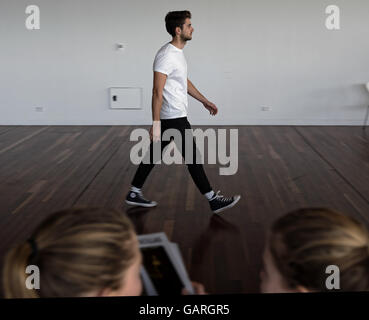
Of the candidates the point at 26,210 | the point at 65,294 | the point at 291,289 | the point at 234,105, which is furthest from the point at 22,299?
the point at 234,105

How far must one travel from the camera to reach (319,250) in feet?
3.39

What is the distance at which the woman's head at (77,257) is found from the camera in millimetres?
1005

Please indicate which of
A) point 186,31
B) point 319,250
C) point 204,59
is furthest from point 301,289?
point 204,59

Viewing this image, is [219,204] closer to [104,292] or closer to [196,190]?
[196,190]

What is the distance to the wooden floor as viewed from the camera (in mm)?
3270

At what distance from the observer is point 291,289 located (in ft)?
3.63

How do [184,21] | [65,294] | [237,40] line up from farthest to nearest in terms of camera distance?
[237,40], [184,21], [65,294]

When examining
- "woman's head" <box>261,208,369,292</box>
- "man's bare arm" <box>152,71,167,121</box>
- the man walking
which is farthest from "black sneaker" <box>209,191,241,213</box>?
"woman's head" <box>261,208,369,292</box>

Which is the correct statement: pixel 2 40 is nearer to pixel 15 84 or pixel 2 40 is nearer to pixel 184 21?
pixel 15 84

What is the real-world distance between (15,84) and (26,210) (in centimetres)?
469

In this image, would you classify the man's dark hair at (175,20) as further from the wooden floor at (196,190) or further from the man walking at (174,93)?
the wooden floor at (196,190)

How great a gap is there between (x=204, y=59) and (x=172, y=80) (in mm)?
4333
